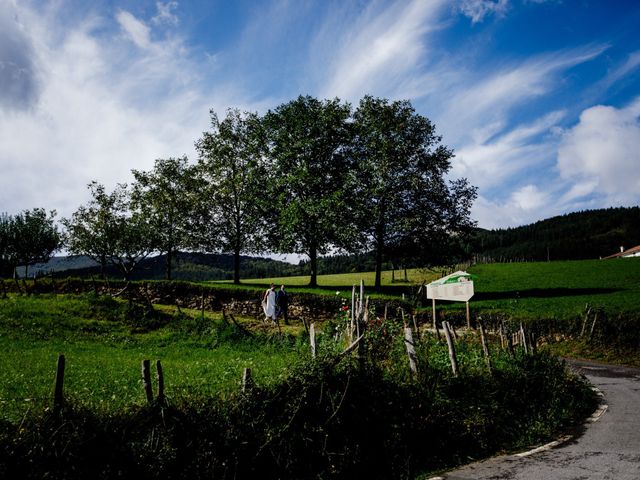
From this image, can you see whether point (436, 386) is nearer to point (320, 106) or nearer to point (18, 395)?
point (18, 395)

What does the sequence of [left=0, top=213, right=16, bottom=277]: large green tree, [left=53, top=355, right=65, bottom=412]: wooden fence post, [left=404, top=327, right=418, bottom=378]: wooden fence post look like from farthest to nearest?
[left=0, top=213, right=16, bottom=277]: large green tree → [left=404, top=327, right=418, bottom=378]: wooden fence post → [left=53, top=355, right=65, bottom=412]: wooden fence post

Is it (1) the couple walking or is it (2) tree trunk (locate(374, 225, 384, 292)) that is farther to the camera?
(2) tree trunk (locate(374, 225, 384, 292))

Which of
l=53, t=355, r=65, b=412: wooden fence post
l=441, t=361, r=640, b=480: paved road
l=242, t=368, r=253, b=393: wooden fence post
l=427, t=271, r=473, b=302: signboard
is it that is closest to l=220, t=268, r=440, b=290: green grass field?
l=427, t=271, r=473, b=302: signboard

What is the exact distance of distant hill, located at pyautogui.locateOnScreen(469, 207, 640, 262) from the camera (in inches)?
5610

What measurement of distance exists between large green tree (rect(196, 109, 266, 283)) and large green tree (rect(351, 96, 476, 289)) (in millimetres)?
11326

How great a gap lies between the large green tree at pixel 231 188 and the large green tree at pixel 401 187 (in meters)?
11.3

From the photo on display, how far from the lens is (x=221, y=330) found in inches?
866

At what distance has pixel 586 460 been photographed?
30.1 feet

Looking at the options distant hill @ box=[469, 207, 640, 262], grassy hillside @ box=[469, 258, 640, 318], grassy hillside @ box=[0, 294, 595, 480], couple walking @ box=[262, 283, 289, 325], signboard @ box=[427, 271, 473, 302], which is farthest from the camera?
distant hill @ box=[469, 207, 640, 262]

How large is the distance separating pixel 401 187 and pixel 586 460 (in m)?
33.1

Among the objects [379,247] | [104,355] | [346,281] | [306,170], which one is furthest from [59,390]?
[346,281]

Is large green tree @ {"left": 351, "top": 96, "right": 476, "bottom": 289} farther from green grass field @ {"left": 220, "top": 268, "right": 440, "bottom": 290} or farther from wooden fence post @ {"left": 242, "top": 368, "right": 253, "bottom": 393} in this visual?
wooden fence post @ {"left": 242, "top": 368, "right": 253, "bottom": 393}

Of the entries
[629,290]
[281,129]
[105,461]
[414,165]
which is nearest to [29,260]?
[281,129]

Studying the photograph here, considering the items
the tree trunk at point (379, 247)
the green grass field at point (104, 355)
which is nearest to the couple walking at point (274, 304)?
the green grass field at point (104, 355)
